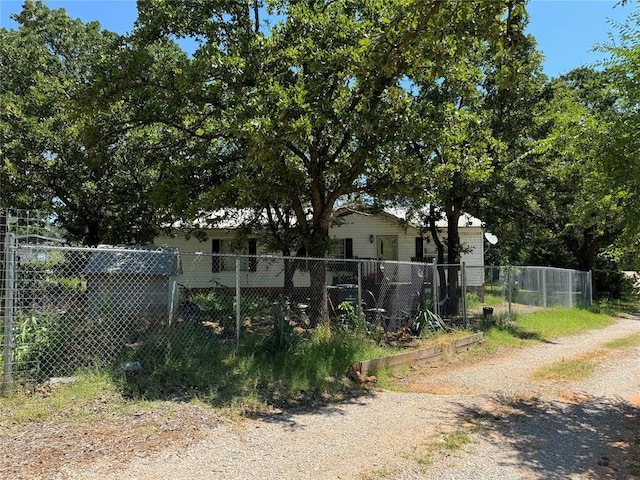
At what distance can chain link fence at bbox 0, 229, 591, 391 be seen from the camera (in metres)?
5.78

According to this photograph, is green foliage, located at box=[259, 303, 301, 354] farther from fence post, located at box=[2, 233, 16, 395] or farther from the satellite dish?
the satellite dish

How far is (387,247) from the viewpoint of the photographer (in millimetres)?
22266

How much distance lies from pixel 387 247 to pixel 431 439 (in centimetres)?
1726

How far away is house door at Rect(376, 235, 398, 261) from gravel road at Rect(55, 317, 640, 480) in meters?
14.2

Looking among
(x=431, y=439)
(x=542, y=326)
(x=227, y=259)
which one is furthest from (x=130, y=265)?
(x=542, y=326)

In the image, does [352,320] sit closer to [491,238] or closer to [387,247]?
[387,247]

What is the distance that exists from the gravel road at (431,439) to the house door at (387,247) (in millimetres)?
14233

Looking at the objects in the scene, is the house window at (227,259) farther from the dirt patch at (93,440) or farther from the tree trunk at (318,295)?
the dirt patch at (93,440)

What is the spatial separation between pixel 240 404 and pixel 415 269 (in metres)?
7.29

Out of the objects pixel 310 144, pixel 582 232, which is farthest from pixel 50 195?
pixel 582 232

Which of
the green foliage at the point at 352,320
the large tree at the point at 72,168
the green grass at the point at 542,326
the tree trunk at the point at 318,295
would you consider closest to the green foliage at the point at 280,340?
the tree trunk at the point at 318,295

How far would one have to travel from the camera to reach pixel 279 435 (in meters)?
5.10

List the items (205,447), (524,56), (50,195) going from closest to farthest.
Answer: (205,447) → (524,56) → (50,195)

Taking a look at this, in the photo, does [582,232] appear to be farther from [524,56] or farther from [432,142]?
[432,142]
